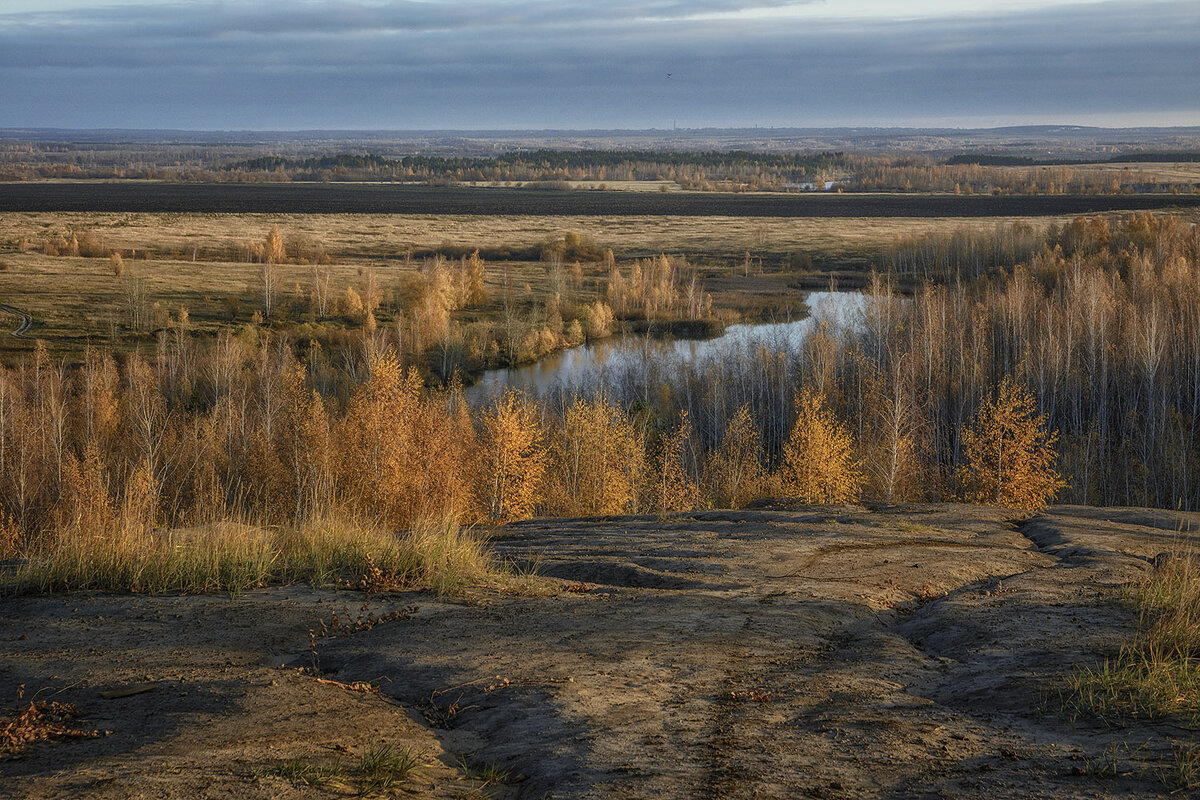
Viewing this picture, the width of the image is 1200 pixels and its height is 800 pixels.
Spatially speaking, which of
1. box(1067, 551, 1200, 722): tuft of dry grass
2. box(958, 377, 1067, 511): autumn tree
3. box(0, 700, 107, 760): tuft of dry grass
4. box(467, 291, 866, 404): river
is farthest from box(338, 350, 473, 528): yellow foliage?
box(1067, 551, 1200, 722): tuft of dry grass

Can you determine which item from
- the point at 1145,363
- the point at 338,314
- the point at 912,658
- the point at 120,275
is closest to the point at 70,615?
the point at 912,658

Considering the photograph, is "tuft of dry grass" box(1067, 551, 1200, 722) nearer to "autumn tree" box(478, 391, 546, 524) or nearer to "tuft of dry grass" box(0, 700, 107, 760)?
"tuft of dry grass" box(0, 700, 107, 760)

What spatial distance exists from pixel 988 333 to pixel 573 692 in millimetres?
69038

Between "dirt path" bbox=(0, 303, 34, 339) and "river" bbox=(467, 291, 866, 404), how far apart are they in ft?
106

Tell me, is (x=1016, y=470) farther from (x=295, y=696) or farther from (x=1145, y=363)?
(x=295, y=696)

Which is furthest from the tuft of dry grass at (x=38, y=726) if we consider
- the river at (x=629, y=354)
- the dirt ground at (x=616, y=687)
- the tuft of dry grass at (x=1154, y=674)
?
the river at (x=629, y=354)

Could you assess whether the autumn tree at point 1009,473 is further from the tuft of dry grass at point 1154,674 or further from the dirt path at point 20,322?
the dirt path at point 20,322

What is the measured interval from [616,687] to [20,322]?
78904mm

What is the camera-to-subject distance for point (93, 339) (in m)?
71.3

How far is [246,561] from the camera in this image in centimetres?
1202

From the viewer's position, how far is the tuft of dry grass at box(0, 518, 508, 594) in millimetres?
11570

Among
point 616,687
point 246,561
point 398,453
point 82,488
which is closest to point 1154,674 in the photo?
point 616,687

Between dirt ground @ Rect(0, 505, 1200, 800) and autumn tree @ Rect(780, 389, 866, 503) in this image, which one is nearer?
dirt ground @ Rect(0, 505, 1200, 800)

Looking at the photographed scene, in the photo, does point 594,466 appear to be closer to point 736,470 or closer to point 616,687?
point 736,470
